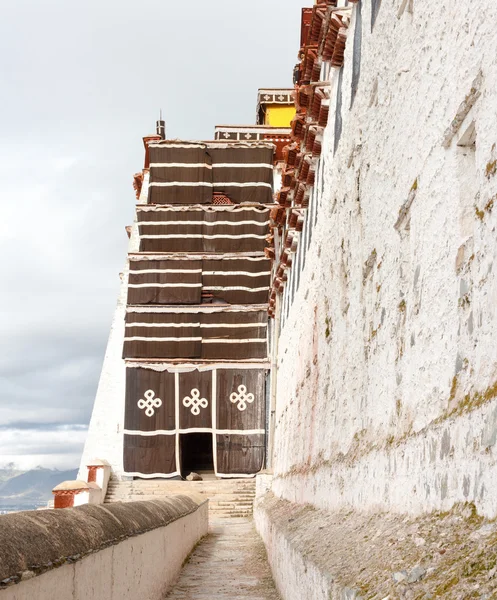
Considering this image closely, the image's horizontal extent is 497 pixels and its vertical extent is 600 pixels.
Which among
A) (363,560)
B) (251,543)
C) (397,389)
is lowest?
(251,543)

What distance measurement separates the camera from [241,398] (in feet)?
83.5

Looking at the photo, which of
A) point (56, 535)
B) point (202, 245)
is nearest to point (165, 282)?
point (202, 245)

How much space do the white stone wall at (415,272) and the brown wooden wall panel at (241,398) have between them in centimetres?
1647

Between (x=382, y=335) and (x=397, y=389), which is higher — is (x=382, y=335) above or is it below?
above

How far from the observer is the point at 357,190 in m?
7.36

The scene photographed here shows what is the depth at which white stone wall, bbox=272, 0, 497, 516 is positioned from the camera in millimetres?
3498

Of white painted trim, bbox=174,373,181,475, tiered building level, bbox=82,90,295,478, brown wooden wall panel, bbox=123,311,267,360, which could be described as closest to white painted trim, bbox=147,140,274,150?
tiered building level, bbox=82,90,295,478

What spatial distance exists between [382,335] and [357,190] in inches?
78.0

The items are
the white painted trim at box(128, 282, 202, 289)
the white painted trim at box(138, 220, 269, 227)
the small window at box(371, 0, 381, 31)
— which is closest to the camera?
the small window at box(371, 0, 381, 31)

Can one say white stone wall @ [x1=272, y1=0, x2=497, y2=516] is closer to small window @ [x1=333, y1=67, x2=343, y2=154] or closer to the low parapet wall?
→ small window @ [x1=333, y1=67, x2=343, y2=154]

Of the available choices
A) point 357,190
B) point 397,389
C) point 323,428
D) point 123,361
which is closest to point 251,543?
point 323,428

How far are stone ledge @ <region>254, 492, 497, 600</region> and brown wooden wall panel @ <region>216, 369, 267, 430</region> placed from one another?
734 inches

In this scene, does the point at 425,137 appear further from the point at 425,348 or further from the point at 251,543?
the point at 251,543

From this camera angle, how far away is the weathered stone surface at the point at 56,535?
3.34 meters
